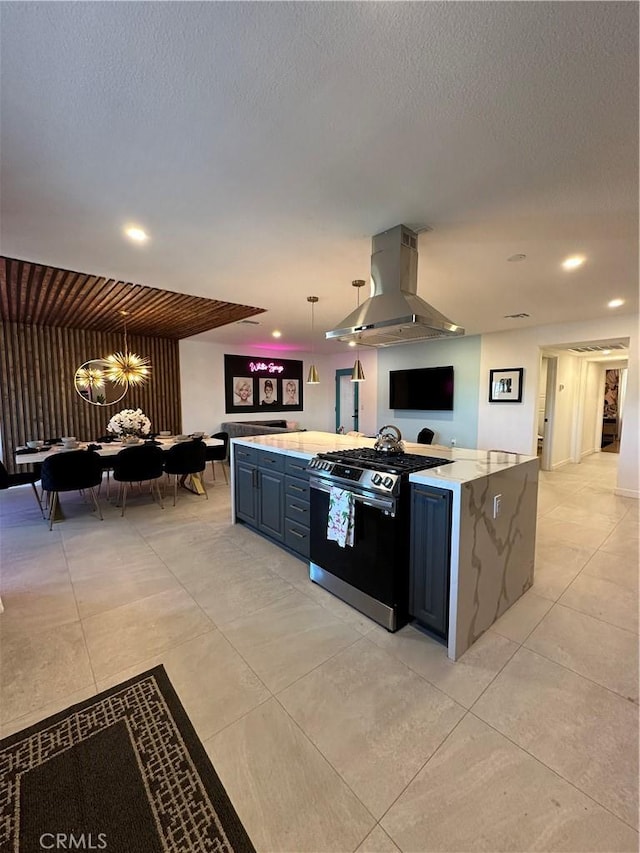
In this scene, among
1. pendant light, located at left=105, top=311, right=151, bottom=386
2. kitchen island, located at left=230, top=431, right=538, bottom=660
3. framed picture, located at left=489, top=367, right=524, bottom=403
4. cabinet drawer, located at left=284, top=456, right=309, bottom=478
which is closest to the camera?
kitchen island, located at left=230, top=431, right=538, bottom=660

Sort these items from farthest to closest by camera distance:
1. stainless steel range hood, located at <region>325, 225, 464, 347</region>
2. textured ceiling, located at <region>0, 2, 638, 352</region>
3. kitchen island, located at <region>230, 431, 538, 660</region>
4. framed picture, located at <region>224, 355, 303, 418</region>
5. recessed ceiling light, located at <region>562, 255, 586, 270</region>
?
framed picture, located at <region>224, 355, 303, 418</region> → recessed ceiling light, located at <region>562, 255, 586, 270</region> → stainless steel range hood, located at <region>325, 225, 464, 347</region> → kitchen island, located at <region>230, 431, 538, 660</region> → textured ceiling, located at <region>0, 2, 638, 352</region>

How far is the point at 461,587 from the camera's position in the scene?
1.86 meters

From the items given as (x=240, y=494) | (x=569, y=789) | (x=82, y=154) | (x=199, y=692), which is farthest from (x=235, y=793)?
(x=82, y=154)

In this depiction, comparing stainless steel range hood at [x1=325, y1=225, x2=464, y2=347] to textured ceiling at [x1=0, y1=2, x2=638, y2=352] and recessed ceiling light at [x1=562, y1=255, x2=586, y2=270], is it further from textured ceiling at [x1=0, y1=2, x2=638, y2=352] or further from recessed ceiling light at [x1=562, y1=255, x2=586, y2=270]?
recessed ceiling light at [x1=562, y1=255, x2=586, y2=270]

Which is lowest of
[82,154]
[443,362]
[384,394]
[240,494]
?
[240,494]

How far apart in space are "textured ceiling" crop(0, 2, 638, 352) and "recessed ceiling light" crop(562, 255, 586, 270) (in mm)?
80

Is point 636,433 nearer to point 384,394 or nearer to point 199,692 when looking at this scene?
point 384,394

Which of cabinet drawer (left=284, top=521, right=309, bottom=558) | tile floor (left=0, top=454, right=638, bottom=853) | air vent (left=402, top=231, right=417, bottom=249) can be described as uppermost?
air vent (left=402, top=231, right=417, bottom=249)

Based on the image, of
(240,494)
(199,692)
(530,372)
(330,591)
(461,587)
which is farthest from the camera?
(530,372)

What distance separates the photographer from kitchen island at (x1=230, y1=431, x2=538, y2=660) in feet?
6.06

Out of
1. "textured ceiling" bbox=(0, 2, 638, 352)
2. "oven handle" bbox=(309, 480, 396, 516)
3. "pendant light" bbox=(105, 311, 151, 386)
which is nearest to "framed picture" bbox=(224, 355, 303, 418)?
"pendant light" bbox=(105, 311, 151, 386)

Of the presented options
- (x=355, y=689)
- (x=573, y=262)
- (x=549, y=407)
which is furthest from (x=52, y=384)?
(x=549, y=407)

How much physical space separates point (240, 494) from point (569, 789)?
Answer: 3069 mm

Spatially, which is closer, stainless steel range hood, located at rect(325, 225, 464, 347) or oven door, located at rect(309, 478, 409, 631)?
oven door, located at rect(309, 478, 409, 631)
